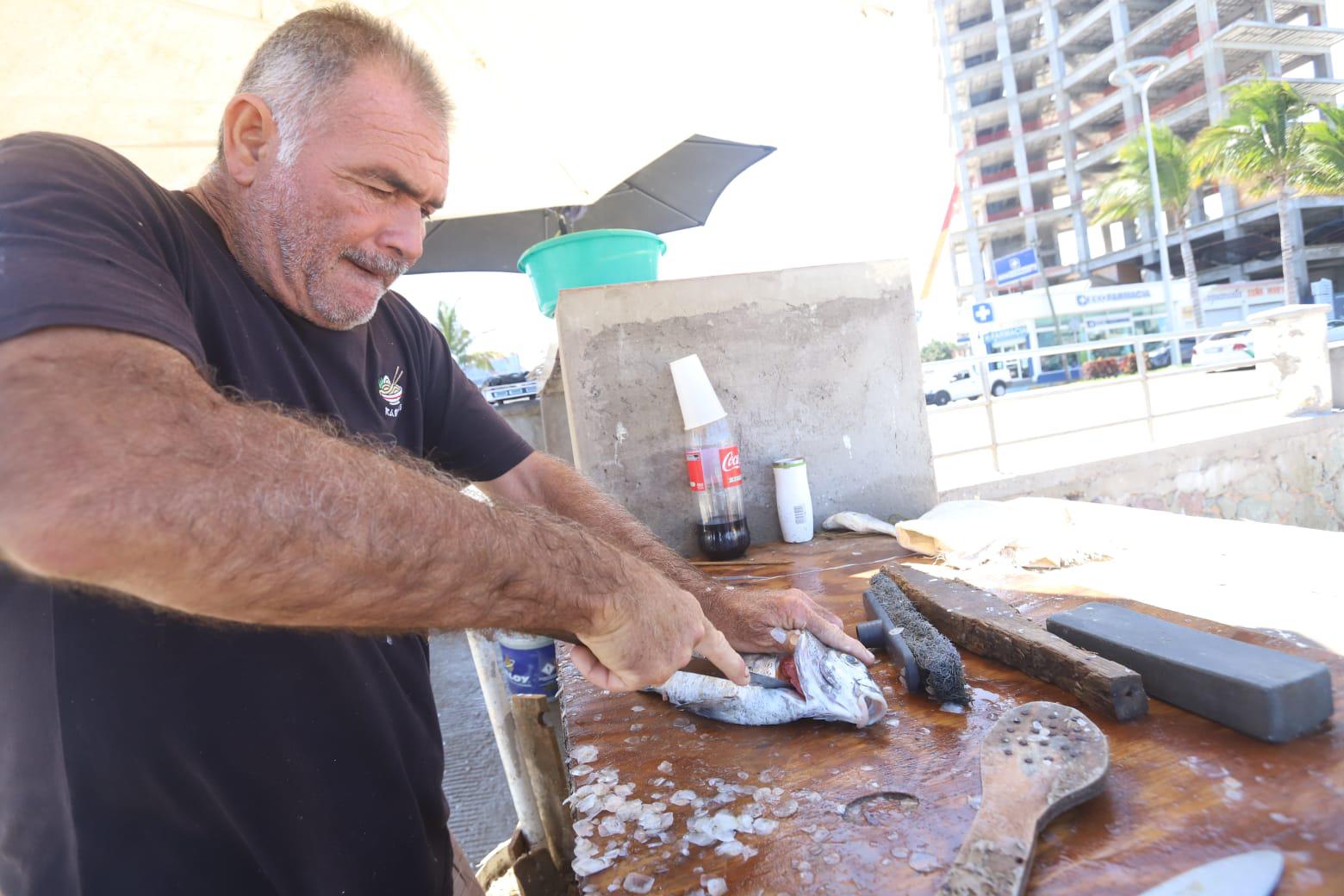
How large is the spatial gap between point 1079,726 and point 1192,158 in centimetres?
3177

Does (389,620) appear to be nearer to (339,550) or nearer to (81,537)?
(339,550)

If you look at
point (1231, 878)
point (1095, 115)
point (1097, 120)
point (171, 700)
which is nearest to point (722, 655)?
point (1231, 878)

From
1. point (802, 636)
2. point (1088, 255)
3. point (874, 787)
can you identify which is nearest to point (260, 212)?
point (802, 636)

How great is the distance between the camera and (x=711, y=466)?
2.21m

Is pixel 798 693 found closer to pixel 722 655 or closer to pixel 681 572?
pixel 722 655

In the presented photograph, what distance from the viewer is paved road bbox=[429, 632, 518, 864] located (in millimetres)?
3146

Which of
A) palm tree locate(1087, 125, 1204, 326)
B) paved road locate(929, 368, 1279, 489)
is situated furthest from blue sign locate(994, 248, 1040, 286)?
paved road locate(929, 368, 1279, 489)

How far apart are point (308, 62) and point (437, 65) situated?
167 cm

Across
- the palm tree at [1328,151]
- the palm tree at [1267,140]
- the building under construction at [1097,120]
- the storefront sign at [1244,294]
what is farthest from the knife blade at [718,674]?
the storefront sign at [1244,294]

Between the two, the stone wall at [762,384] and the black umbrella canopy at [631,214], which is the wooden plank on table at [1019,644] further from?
the black umbrella canopy at [631,214]

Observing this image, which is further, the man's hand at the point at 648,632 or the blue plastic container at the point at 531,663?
the blue plastic container at the point at 531,663

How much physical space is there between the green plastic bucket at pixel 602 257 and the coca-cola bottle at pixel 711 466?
533mm

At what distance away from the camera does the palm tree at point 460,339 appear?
2911 centimetres

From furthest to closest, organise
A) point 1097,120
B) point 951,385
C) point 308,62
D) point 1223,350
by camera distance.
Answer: point 1097,120, point 951,385, point 1223,350, point 308,62
